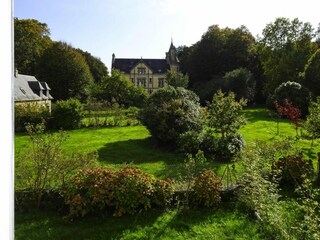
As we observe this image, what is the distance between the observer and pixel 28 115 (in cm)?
1373

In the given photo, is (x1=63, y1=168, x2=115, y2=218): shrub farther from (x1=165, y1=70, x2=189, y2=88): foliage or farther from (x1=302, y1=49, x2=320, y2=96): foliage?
(x1=165, y1=70, x2=189, y2=88): foliage

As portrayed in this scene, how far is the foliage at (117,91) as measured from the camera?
861 inches

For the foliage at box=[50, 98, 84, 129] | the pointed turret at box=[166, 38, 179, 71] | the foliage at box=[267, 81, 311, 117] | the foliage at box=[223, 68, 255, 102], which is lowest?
the foliage at box=[50, 98, 84, 129]

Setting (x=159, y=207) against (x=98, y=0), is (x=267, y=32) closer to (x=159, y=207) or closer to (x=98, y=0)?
(x=159, y=207)

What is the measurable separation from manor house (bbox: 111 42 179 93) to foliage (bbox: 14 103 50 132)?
80.1ft

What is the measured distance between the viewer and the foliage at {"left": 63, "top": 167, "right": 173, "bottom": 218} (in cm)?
445

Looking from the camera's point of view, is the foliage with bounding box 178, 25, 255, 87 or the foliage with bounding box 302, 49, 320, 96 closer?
the foliage with bounding box 302, 49, 320, 96

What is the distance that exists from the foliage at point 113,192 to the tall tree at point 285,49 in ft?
→ 63.5

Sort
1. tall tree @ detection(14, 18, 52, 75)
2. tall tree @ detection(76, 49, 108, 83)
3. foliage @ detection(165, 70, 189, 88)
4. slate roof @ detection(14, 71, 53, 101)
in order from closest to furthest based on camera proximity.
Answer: slate roof @ detection(14, 71, 53, 101)
tall tree @ detection(14, 18, 52, 75)
foliage @ detection(165, 70, 189, 88)
tall tree @ detection(76, 49, 108, 83)

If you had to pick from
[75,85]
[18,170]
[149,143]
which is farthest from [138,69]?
[18,170]

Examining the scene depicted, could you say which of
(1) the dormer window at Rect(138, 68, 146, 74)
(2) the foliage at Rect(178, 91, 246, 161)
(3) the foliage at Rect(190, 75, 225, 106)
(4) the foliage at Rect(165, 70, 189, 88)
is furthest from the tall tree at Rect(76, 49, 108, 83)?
(2) the foliage at Rect(178, 91, 246, 161)

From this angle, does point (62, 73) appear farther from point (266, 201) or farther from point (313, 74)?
point (266, 201)

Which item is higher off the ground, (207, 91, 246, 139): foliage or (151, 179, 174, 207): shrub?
(207, 91, 246, 139): foliage

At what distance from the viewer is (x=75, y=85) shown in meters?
23.9
